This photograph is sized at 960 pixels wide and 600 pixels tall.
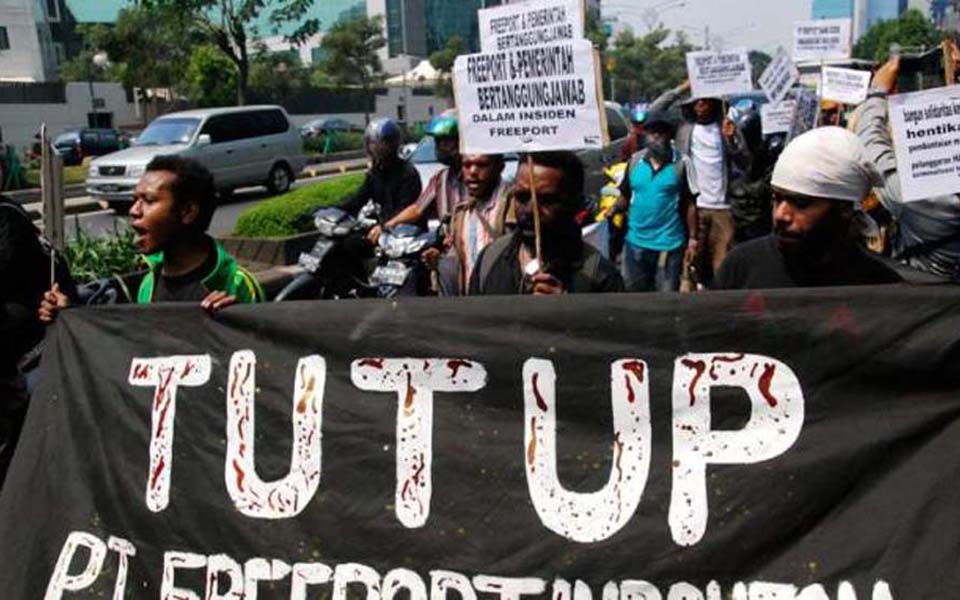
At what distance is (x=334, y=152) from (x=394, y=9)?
8978cm

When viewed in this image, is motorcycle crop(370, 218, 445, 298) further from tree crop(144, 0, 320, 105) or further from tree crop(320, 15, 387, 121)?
tree crop(320, 15, 387, 121)

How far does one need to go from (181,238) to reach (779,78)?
23.0ft

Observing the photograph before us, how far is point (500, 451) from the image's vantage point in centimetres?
264

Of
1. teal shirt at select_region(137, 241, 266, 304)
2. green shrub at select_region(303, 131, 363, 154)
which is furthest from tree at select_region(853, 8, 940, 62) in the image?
teal shirt at select_region(137, 241, 266, 304)

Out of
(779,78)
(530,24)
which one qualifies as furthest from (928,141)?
(779,78)

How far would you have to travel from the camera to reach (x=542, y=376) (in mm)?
2660

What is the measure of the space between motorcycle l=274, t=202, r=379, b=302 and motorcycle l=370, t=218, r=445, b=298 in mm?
377

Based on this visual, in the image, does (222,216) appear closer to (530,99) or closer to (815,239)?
(530,99)

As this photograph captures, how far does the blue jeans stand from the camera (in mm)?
6875

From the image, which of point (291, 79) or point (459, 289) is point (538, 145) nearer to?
point (459, 289)

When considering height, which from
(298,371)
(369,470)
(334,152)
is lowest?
(334,152)

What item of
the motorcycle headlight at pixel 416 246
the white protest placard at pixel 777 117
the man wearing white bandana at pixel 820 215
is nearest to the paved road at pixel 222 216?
the white protest placard at pixel 777 117

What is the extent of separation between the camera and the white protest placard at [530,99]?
3178 millimetres

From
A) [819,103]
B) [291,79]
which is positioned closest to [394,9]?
[291,79]
